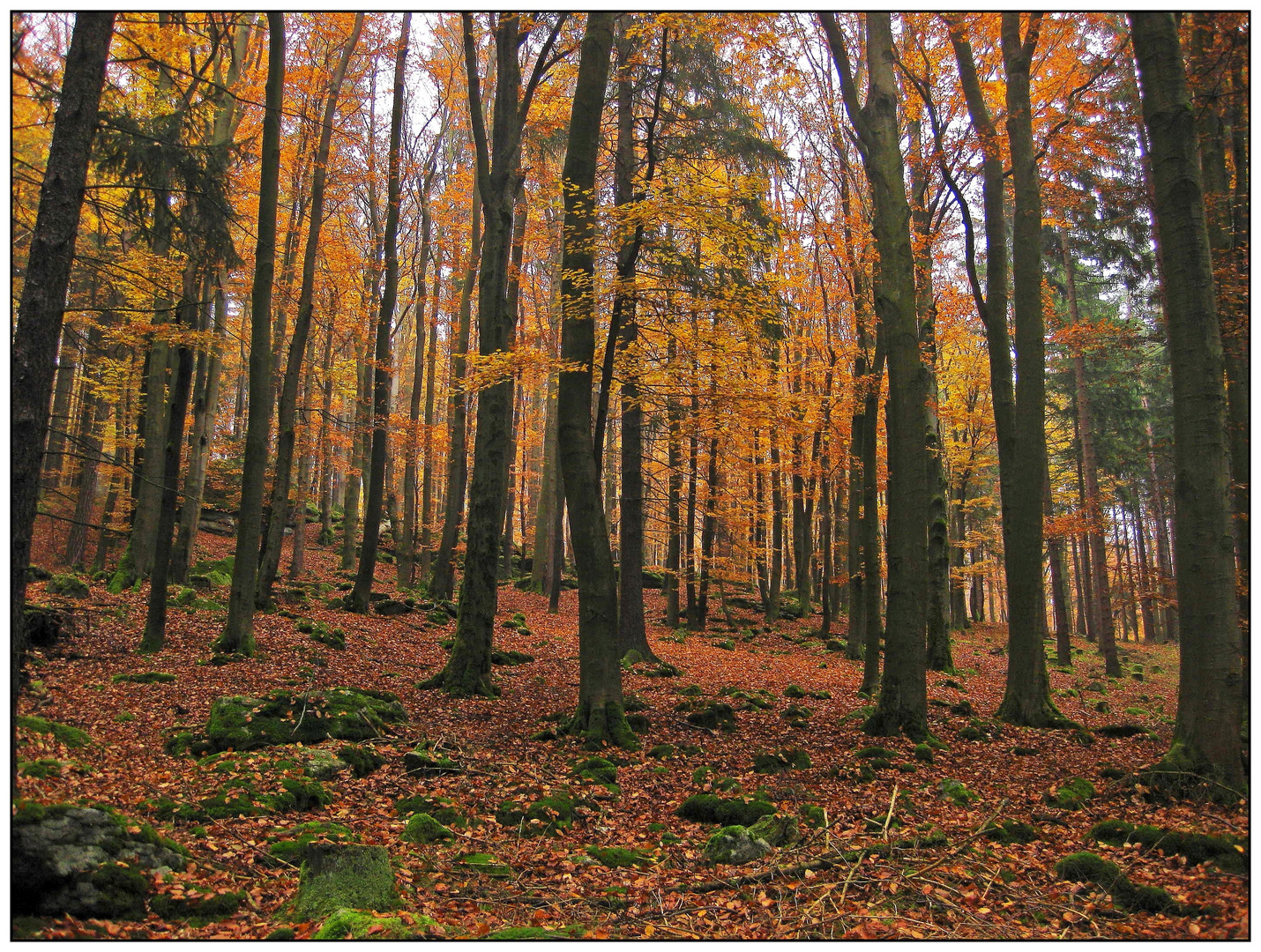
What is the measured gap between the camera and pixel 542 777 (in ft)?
21.6

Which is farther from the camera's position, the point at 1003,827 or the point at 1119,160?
the point at 1119,160

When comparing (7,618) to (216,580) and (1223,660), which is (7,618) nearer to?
(1223,660)

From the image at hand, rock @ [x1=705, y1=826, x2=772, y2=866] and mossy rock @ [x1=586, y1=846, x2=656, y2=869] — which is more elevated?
rock @ [x1=705, y1=826, x2=772, y2=866]

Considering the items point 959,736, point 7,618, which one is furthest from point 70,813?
point 959,736

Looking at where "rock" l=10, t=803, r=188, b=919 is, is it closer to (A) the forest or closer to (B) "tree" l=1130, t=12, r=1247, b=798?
(A) the forest

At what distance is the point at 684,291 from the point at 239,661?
7710 millimetres

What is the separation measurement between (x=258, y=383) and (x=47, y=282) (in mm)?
5086

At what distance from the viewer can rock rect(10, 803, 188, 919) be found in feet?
11.1

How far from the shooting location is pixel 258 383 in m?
9.84

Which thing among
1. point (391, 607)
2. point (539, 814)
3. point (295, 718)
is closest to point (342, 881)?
point (539, 814)

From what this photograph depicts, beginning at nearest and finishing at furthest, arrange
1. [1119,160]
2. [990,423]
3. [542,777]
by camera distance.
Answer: [542,777] < [1119,160] < [990,423]

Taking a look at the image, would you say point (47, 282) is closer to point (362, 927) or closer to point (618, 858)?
point (362, 927)

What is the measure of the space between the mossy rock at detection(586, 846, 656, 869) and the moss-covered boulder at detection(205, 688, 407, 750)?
10.7 feet

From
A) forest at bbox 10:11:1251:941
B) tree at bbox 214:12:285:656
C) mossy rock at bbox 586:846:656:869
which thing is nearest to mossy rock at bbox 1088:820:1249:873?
forest at bbox 10:11:1251:941
